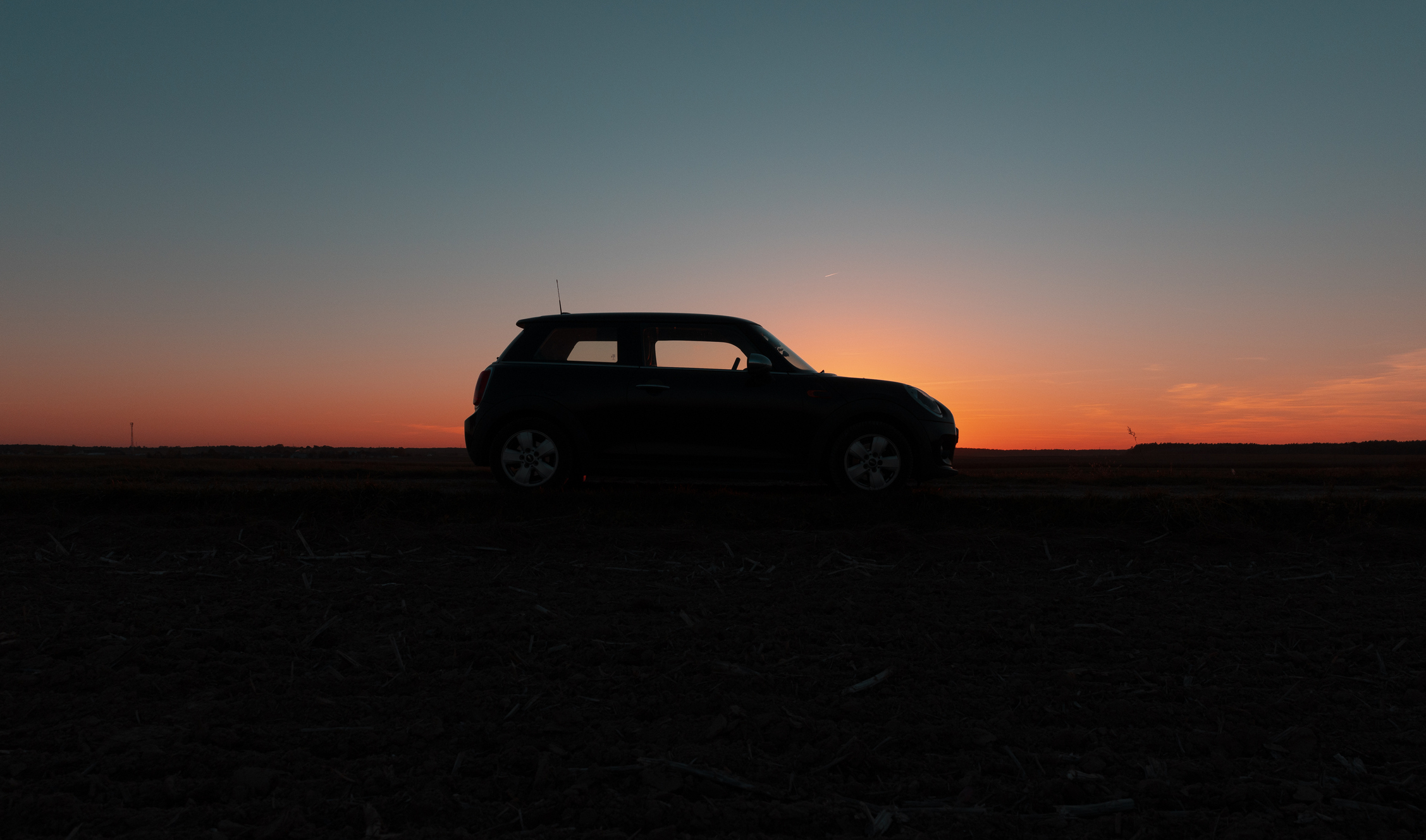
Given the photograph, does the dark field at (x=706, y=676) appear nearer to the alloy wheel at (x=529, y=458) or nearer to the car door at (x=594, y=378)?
the alloy wheel at (x=529, y=458)

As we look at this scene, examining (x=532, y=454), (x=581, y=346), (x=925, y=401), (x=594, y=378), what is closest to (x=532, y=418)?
(x=532, y=454)

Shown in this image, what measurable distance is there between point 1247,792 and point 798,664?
5.68ft

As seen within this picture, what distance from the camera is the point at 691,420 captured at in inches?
320

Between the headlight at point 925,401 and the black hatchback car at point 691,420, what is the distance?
0.01m

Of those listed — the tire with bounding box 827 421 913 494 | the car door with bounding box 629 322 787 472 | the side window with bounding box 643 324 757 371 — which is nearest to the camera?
the car door with bounding box 629 322 787 472

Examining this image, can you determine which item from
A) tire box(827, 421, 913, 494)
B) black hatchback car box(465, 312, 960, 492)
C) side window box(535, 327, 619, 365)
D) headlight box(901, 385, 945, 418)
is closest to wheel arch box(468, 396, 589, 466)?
black hatchback car box(465, 312, 960, 492)

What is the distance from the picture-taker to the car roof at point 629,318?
8562 millimetres

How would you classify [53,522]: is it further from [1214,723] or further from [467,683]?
→ [1214,723]

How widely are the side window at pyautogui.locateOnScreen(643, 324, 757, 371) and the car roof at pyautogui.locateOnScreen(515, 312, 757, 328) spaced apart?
0.06 metres

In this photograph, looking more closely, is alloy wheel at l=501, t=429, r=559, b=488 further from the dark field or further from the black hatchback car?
the dark field

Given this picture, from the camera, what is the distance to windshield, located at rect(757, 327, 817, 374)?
8.53 m

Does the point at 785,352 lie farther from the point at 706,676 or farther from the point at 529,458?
the point at 706,676

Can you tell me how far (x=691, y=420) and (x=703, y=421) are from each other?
11cm

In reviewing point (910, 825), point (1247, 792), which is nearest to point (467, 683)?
point (910, 825)
